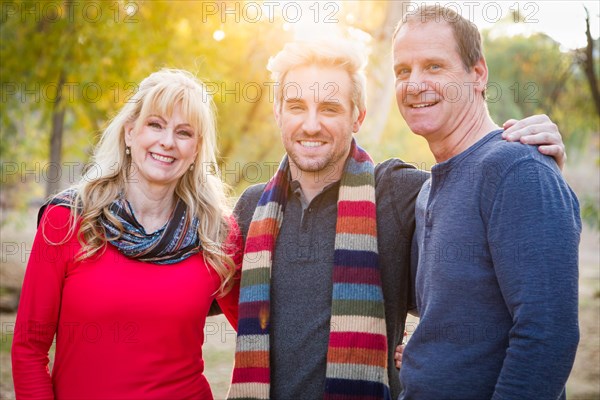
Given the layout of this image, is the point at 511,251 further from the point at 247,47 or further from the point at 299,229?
the point at 247,47

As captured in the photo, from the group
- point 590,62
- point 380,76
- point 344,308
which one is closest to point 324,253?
point 344,308

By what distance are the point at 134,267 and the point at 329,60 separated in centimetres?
128

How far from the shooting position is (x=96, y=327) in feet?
8.47

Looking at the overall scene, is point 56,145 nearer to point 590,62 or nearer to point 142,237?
point 142,237

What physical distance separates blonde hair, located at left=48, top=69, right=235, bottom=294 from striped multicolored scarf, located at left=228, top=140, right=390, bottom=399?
0.18 m

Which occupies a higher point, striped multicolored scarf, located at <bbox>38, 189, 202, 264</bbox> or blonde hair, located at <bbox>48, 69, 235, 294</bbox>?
blonde hair, located at <bbox>48, 69, 235, 294</bbox>

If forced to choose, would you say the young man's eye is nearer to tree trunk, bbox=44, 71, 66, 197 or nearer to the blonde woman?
the blonde woman

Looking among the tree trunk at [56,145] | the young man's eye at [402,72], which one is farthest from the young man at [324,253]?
the tree trunk at [56,145]

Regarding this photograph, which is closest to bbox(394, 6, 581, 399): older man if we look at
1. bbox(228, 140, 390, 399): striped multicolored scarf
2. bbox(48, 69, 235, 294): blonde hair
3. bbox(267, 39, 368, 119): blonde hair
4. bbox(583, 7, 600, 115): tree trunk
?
bbox(228, 140, 390, 399): striped multicolored scarf

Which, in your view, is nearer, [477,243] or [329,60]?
[477,243]

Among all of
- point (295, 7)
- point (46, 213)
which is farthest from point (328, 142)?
point (295, 7)

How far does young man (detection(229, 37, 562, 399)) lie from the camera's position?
2.67m

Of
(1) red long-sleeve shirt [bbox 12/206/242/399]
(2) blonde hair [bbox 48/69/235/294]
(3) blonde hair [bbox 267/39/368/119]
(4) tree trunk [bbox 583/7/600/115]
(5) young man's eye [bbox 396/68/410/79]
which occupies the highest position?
(4) tree trunk [bbox 583/7/600/115]

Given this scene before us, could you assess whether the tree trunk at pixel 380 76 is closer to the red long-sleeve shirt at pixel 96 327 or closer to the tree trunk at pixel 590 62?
the tree trunk at pixel 590 62
